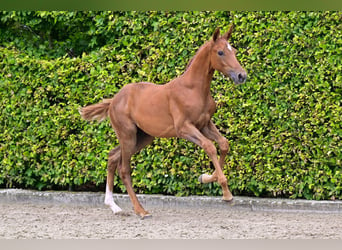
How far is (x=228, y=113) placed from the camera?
645 cm

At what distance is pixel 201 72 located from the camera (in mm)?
4832

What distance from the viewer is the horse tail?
5711mm

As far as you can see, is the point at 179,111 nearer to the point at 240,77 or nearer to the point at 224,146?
the point at 224,146

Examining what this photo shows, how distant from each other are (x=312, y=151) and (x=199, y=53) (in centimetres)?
225

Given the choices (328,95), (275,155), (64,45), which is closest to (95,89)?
(64,45)

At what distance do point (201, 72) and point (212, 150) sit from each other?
0.79 m

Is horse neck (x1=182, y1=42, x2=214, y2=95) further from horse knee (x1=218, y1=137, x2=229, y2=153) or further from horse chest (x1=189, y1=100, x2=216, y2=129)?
horse knee (x1=218, y1=137, x2=229, y2=153)


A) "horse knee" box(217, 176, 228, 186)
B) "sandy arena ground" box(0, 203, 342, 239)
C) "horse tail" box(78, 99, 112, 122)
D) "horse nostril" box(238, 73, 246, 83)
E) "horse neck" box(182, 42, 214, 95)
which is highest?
"horse neck" box(182, 42, 214, 95)

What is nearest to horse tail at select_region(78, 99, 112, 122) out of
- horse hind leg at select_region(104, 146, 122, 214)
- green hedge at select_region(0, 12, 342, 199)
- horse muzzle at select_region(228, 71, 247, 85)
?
horse hind leg at select_region(104, 146, 122, 214)

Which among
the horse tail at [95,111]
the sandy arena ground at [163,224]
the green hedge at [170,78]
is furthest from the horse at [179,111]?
the green hedge at [170,78]

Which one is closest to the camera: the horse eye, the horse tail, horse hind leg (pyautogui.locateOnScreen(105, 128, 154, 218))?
the horse eye

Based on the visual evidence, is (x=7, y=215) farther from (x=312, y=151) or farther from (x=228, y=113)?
(x=312, y=151)

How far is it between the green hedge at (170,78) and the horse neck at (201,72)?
1617mm

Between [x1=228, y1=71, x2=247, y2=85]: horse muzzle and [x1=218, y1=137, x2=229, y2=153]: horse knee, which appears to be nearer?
[x1=228, y1=71, x2=247, y2=85]: horse muzzle
